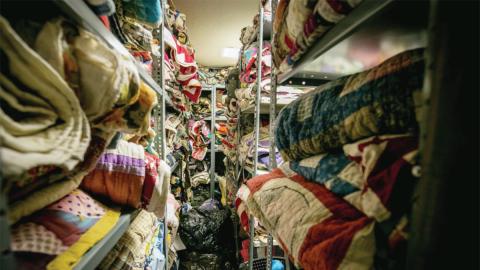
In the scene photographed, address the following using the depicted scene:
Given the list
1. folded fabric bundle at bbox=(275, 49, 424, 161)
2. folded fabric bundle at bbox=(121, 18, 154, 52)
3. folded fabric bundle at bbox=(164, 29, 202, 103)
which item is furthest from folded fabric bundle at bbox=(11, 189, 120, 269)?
folded fabric bundle at bbox=(164, 29, 202, 103)

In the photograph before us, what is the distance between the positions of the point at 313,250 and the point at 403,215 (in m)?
0.15

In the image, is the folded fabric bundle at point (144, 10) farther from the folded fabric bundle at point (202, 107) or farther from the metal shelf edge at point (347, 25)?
the folded fabric bundle at point (202, 107)

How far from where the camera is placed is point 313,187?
511mm

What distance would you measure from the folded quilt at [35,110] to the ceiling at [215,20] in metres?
1.79

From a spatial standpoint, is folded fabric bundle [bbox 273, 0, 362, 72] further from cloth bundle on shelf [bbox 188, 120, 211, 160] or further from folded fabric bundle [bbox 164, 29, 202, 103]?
cloth bundle on shelf [bbox 188, 120, 211, 160]

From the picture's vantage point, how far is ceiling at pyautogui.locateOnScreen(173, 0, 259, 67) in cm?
184

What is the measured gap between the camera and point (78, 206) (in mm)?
414

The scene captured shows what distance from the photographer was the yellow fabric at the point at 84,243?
→ 314 millimetres

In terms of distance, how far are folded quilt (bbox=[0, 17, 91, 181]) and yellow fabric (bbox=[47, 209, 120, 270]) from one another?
0.47 feet

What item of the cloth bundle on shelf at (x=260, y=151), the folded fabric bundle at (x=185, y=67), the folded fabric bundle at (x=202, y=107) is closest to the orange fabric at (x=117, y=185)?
the cloth bundle on shelf at (x=260, y=151)

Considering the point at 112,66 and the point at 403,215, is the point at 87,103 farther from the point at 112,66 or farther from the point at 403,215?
the point at 403,215

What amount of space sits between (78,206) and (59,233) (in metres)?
0.09

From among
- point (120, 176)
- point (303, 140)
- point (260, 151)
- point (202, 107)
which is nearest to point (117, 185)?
point (120, 176)

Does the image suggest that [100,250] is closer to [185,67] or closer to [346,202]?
[346,202]
